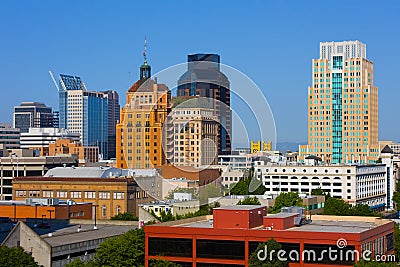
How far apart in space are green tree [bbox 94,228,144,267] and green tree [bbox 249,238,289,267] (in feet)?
Result: 21.9

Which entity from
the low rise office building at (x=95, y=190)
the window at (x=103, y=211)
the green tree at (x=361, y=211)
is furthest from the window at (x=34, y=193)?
the green tree at (x=361, y=211)

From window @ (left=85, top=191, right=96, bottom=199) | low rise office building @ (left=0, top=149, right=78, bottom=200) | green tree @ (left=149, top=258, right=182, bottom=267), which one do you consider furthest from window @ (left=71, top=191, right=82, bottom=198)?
green tree @ (left=149, top=258, right=182, bottom=267)

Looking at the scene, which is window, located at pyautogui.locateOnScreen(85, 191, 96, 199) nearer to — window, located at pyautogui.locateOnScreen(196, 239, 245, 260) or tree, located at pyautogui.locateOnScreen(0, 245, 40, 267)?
window, located at pyautogui.locateOnScreen(196, 239, 245, 260)

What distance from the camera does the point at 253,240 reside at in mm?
41625

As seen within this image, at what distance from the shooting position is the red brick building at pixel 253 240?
3994 cm

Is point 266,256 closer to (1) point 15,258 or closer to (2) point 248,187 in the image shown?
(1) point 15,258

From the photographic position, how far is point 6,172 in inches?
3735

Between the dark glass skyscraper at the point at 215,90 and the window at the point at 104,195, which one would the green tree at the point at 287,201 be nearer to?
the dark glass skyscraper at the point at 215,90

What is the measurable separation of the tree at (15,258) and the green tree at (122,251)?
3944 millimetres

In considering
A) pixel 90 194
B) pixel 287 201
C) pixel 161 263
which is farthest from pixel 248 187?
pixel 161 263

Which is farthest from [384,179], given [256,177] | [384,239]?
[384,239]

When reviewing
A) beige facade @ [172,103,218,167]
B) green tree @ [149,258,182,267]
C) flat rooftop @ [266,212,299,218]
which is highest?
beige facade @ [172,103,218,167]

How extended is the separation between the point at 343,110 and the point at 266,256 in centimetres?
9264

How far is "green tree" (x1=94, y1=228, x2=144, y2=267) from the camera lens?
4184 cm
